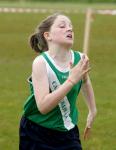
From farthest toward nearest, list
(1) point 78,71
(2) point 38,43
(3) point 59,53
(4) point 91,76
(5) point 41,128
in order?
(4) point 91,76 < (2) point 38,43 < (5) point 41,128 < (3) point 59,53 < (1) point 78,71

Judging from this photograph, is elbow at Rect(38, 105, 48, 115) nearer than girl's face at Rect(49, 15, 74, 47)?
Yes

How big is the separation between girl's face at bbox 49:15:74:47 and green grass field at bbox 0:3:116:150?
359 centimetres

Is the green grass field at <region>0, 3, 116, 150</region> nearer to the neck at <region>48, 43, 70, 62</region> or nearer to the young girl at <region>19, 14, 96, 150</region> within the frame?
the young girl at <region>19, 14, 96, 150</region>

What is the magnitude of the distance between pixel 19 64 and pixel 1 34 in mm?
10650

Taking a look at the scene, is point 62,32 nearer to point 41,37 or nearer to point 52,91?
point 41,37

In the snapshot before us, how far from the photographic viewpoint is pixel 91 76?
56.4 feet

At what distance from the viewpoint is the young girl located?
584 centimetres

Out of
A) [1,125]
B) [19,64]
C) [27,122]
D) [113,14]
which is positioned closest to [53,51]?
[27,122]

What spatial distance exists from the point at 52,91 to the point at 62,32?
0.50m

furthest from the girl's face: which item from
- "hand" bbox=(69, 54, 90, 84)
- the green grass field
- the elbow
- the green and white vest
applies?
the green grass field

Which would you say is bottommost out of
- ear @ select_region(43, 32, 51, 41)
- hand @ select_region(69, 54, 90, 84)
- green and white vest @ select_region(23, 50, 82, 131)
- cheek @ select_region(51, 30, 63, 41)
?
green and white vest @ select_region(23, 50, 82, 131)

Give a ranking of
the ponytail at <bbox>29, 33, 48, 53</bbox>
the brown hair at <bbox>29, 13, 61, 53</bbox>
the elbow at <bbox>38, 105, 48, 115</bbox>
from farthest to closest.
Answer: the ponytail at <bbox>29, 33, 48, 53</bbox> → the brown hair at <bbox>29, 13, 61, 53</bbox> → the elbow at <bbox>38, 105, 48, 115</bbox>

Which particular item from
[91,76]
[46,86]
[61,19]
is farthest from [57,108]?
[91,76]

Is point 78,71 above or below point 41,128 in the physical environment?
above
